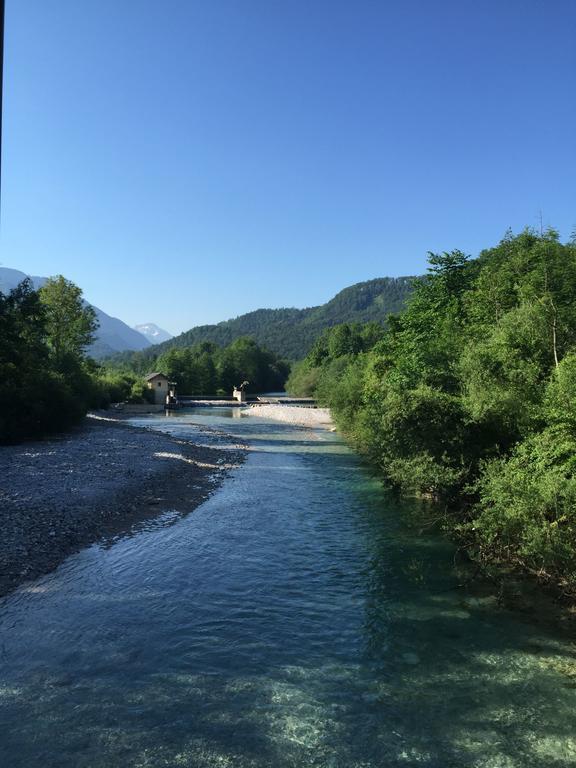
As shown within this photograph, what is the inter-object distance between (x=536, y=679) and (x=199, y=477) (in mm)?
26019

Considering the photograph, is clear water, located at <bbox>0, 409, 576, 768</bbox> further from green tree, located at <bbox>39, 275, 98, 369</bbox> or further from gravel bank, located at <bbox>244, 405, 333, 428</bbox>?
green tree, located at <bbox>39, 275, 98, 369</bbox>

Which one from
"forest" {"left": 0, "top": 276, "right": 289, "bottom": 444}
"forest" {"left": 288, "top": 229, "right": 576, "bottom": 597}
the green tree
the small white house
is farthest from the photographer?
the small white house

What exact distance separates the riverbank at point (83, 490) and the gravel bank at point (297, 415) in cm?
3390

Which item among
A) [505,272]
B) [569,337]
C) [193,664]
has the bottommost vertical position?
[193,664]

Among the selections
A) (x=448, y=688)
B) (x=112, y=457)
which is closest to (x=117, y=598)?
(x=448, y=688)

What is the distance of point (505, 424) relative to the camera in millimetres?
19094

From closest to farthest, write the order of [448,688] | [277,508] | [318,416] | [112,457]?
[448,688], [277,508], [112,457], [318,416]

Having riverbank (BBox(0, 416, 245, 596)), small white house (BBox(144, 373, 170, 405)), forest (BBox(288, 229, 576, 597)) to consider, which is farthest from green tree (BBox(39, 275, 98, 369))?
forest (BBox(288, 229, 576, 597))

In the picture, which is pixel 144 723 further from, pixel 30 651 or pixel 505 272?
pixel 505 272

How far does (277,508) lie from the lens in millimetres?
26656

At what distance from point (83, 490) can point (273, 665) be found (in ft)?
57.8

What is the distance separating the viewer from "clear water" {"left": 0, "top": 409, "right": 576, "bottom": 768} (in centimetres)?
920

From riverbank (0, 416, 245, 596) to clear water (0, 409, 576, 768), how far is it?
149 centimetres

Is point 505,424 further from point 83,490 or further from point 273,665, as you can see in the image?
point 83,490
